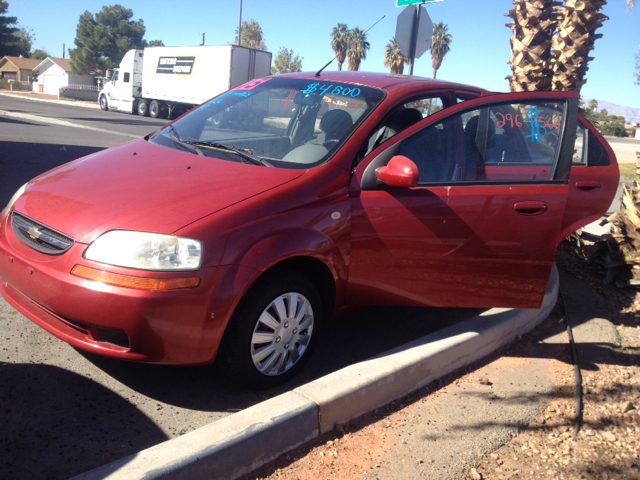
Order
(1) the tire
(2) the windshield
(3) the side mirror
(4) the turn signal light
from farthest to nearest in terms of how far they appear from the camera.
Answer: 1. (2) the windshield
2. (3) the side mirror
3. (1) the tire
4. (4) the turn signal light

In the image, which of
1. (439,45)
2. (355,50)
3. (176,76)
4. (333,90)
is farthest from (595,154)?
(439,45)

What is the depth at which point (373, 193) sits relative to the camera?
11.5 ft

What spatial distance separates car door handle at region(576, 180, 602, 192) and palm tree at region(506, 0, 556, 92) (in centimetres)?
369

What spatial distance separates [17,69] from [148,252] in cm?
9505

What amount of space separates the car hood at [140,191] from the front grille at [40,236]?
3 centimetres

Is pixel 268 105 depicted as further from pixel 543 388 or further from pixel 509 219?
pixel 543 388

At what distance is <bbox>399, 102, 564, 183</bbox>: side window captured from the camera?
3.80 meters

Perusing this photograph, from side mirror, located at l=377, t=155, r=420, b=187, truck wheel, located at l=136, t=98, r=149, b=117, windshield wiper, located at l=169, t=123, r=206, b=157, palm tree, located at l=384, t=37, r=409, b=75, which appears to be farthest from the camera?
palm tree, located at l=384, t=37, r=409, b=75

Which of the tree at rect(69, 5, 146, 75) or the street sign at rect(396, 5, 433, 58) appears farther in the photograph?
Result: the tree at rect(69, 5, 146, 75)

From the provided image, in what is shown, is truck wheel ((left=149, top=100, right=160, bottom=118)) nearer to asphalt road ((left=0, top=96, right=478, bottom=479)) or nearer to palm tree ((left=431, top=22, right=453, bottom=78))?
asphalt road ((left=0, top=96, right=478, bottom=479))

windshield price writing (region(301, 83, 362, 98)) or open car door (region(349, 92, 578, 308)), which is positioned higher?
windshield price writing (region(301, 83, 362, 98))

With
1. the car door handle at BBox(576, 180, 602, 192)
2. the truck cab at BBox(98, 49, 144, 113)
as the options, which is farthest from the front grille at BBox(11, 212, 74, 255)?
the truck cab at BBox(98, 49, 144, 113)

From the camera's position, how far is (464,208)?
374cm

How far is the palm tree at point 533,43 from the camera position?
8.17 metres
